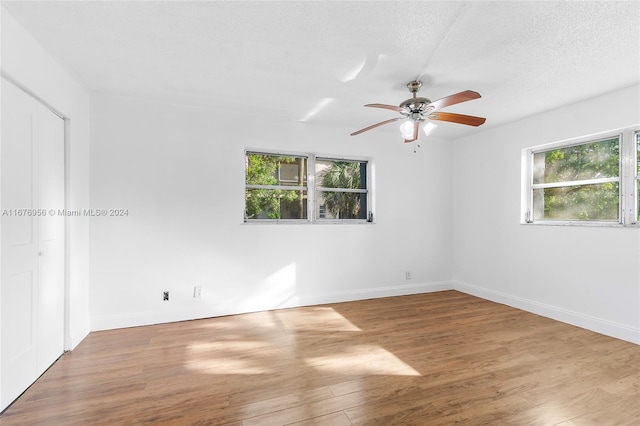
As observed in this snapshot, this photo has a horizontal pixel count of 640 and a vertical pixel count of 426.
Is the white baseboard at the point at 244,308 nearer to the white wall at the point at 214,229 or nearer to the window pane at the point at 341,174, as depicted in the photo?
the white wall at the point at 214,229

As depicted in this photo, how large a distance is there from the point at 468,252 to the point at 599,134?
2.22m

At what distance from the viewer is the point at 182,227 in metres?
3.52

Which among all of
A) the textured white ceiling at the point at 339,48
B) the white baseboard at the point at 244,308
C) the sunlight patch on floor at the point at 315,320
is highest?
the textured white ceiling at the point at 339,48

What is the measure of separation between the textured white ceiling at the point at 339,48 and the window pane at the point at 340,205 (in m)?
1.43

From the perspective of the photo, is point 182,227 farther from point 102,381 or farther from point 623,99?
point 623,99

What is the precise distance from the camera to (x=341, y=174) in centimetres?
447

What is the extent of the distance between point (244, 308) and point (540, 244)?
3.81 metres

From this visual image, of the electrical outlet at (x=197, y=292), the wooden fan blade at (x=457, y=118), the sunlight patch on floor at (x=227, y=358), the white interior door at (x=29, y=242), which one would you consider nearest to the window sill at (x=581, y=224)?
the wooden fan blade at (x=457, y=118)

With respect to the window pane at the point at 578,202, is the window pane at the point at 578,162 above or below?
above

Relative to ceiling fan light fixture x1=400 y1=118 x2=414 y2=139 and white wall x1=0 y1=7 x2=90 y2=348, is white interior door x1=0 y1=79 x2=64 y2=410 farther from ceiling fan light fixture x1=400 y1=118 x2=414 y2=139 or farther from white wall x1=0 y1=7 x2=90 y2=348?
ceiling fan light fixture x1=400 y1=118 x2=414 y2=139

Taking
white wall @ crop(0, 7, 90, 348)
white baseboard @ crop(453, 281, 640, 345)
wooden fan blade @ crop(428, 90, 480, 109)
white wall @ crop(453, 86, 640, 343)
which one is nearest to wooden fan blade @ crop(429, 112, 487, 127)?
wooden fan blade @ crop(428, 90, 480, 109)

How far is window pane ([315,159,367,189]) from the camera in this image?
4351 millimetres

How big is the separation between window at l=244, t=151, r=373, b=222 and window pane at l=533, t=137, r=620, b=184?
2254 mm

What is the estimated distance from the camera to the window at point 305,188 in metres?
3.98
